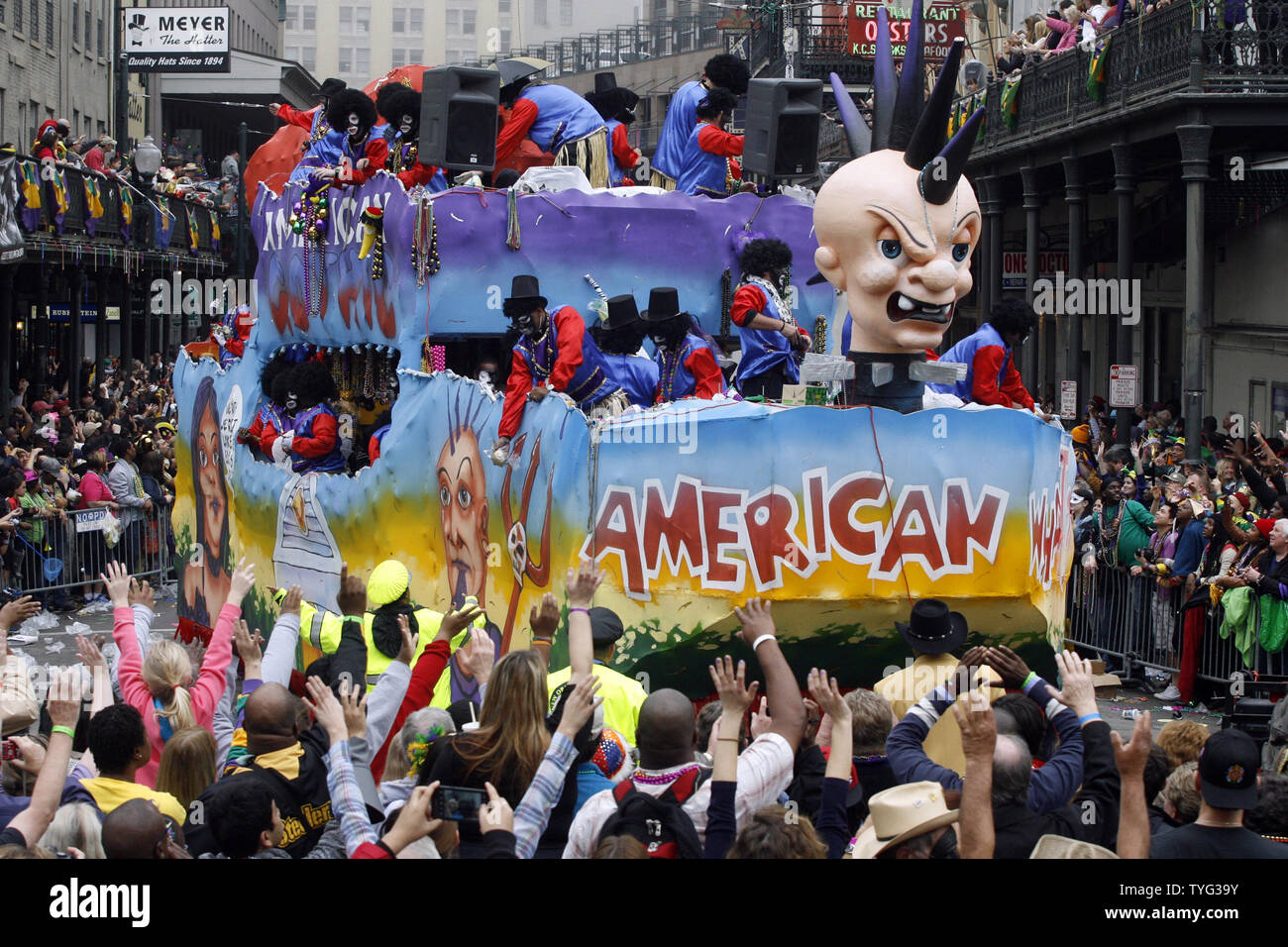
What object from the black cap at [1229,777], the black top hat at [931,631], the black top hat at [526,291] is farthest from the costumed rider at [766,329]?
the black cap at [1229,777]

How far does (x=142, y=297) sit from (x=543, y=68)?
25.7 m

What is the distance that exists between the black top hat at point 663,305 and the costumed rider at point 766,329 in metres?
0.53

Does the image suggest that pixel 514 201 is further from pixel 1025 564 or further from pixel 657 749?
pixel 657 749

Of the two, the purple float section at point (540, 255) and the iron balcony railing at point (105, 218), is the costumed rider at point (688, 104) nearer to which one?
the purple float section at point (540, 255)

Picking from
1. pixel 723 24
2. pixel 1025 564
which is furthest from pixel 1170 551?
pixel 723 24

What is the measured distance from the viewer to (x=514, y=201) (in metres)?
11.9

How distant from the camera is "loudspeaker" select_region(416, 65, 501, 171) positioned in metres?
12.1

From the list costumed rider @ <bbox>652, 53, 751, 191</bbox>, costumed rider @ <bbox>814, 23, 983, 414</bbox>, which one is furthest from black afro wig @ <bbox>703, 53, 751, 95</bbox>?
costumed rider @ <bbox>814, 23, 983, 414</bbox>

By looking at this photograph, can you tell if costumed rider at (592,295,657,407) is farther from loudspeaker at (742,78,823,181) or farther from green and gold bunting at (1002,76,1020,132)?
green and gold bunting at (1002,76,1020,132)

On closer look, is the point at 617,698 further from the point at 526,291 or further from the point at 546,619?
the point at 526,291

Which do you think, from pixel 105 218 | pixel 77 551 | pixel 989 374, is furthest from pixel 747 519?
pixel 105 218

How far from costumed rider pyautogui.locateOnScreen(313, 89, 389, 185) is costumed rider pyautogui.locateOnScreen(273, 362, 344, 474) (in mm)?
1648

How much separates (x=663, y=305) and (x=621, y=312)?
1.09 ft

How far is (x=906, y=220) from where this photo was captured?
358 inches
